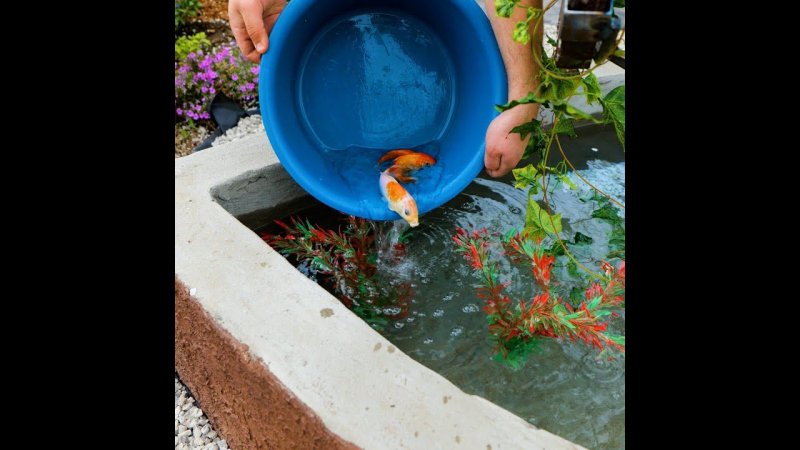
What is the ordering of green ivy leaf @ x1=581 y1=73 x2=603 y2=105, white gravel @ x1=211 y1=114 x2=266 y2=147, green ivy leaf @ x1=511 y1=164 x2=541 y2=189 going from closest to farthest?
green ivy leaf @ x1=581 y1=73 x2=603 y2=105
green ivy leaf @ x1=511 y1=164 x2=541 y2=189
white gravel @ x1=211 y1=114 x2=266 y2=147

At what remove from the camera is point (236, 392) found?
1.55 metres

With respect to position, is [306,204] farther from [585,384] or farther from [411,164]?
[585,384]

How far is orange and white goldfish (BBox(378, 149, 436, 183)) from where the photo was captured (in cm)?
206

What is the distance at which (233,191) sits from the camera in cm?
209

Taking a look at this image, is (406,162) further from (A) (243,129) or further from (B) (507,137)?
(A) (243,129)

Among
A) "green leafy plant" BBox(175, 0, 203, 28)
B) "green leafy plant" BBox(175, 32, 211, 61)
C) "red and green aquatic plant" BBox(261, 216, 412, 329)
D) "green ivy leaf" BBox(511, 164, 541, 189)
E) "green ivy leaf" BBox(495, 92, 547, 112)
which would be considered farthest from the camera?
"green leafy plant" BBox(175, 0, 203, 28)

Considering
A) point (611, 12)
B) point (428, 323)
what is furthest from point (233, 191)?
point (611, 12)

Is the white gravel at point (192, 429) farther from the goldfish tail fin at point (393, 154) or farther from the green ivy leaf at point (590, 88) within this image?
the green ivy leaf at point (590, 88)

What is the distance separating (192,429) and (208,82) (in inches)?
81.1

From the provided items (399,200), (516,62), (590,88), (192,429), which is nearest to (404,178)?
(399,200)

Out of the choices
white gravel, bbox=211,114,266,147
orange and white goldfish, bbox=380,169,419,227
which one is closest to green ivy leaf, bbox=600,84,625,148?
orange and white goldfish, bbox=380,169,419,227

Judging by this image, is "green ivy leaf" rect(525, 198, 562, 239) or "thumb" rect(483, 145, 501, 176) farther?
"thumb" rect(483, 145, 501, 176)

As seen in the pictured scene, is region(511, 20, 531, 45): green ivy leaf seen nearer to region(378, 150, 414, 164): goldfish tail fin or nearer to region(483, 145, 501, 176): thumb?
region(483, 145, 501, 176): thumb

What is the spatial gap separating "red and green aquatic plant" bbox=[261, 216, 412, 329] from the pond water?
5cm
